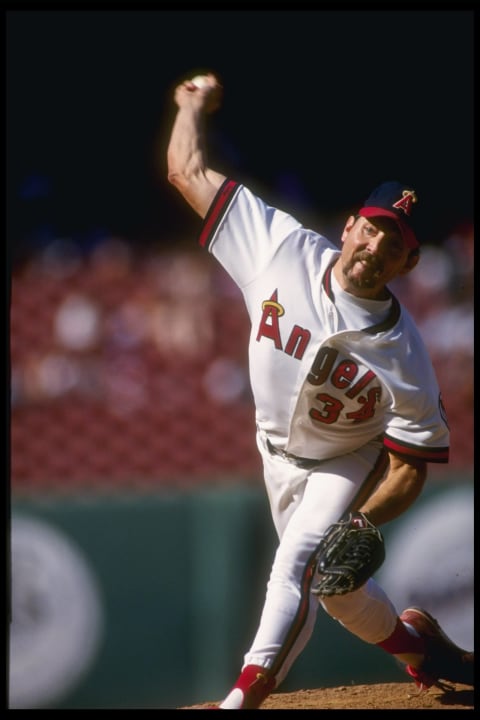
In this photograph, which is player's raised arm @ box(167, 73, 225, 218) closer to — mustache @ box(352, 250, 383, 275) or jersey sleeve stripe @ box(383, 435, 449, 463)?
mustache @ box(352, 250, 383, 275)

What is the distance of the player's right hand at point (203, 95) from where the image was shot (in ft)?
10.3

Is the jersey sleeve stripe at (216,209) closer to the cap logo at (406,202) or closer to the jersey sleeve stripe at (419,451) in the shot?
the cap logo at (406,202)

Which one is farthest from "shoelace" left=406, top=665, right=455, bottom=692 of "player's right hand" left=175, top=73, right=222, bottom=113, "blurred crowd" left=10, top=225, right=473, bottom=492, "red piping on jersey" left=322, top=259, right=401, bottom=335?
"blurred crowd" left=10, top=225, right=473, bottom=492

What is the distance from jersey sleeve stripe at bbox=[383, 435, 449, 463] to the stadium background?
1.94 metres

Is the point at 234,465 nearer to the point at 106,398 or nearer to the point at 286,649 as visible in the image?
the point at 106,398

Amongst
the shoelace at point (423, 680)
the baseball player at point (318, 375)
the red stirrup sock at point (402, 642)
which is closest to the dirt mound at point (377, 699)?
the shoelace at point (423, 680)

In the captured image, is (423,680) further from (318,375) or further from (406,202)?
(406,202)

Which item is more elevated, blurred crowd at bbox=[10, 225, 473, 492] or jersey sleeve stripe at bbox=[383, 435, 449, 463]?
jersey sleeve stripe at bbox=[383, 435, 449, 463]

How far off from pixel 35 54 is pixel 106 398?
3.49 metres

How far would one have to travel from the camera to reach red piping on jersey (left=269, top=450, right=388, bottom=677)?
281 centimetres

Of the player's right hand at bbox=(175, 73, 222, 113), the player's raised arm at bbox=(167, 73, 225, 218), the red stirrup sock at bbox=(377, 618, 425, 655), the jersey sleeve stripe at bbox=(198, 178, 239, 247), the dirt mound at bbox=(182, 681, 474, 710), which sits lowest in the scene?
the dirt mound at bbox=(182, 681, 474, 710)

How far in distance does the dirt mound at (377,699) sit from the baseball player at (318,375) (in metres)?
0.36

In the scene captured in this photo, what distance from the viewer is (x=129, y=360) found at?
6.17 metres

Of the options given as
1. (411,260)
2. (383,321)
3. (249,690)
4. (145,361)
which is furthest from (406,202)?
(145,361)
